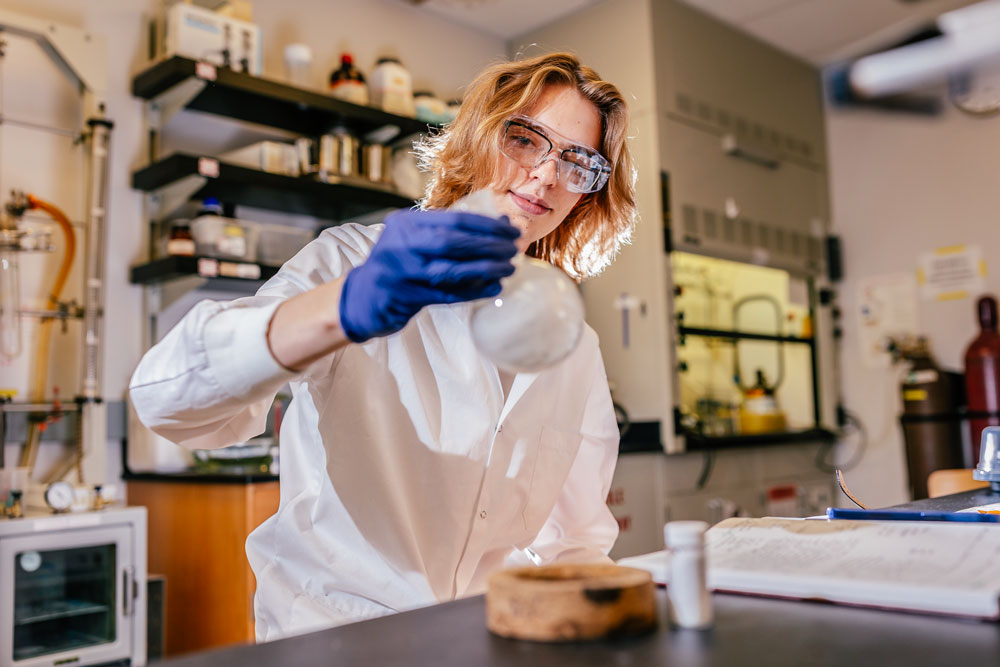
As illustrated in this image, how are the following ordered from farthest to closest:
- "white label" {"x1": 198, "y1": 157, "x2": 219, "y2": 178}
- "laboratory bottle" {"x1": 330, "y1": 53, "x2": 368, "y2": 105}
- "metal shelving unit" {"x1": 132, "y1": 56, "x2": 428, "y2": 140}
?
1. "laboratory bottle" {"x1": 330, "y1": 53, "x2": 368, "y2": 105}
2. "metal shelving unit" {"x1": 132, "y1": 56, "x2": 428, "y2": 140}
3. "white label" {"x1": 198, "y1": 157, "x2": 219, "y2": 178}

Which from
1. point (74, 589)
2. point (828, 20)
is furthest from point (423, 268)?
point (828, 20)

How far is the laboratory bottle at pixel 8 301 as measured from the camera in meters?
2.49

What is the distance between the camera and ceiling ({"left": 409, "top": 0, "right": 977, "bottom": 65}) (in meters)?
3.91

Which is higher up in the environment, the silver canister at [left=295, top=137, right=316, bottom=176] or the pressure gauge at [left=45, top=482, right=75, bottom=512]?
the silver canister at [left=295, top=137, right=316, bottom=176]

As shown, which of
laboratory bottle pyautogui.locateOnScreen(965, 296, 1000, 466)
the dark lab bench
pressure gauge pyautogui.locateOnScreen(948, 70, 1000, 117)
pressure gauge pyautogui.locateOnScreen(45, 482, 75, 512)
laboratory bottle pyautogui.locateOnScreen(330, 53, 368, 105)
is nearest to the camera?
the dark lab bench

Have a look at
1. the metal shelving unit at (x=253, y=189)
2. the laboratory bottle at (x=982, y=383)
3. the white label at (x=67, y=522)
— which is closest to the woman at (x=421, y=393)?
the white label at (x=67, y=522)

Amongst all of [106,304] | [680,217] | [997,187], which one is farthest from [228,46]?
[997,187]

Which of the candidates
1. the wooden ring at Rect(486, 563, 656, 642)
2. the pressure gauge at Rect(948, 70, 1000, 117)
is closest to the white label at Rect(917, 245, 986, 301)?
the pressure gauge at Rect(948, 70, 1000, 117)

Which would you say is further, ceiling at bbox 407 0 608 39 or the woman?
ceiling at bbox 407 0 608 39

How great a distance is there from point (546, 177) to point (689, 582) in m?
0.76

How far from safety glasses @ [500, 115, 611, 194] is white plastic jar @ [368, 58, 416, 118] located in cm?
215

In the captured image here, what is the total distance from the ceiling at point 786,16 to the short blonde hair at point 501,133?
105 inches

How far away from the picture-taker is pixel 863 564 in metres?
0.73

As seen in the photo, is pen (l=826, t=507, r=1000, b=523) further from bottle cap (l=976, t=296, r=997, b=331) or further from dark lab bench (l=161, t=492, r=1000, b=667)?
bottle cap (l=976, t=296, r=997, b=331)
